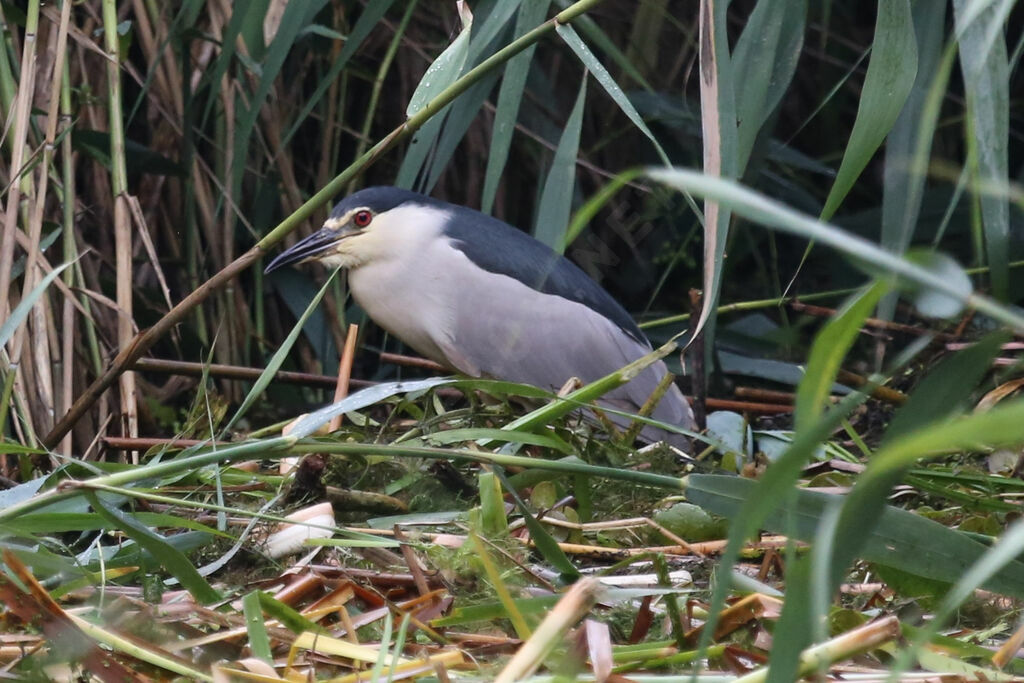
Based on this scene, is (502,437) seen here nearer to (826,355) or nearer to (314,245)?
(826,355)

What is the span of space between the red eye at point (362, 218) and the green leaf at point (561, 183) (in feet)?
3.43

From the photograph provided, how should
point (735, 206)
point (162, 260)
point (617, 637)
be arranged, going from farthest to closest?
1. point (162, 260)
2. point (617, 637)
3. point (735, 206)

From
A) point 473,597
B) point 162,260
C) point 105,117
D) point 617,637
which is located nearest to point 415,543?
point 473,597

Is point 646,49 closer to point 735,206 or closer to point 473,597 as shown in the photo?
point 473,597

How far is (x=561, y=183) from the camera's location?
180 centimetres

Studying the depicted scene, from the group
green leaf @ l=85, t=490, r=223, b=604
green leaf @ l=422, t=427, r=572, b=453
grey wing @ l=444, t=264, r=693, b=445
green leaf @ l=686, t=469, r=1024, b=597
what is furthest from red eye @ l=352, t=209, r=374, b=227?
green leaf @ l=686, t=469, r=1024, b=597

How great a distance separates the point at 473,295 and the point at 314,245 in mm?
399

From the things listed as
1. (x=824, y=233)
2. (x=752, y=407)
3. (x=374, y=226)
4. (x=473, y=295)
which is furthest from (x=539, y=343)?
(x=824, y=233)

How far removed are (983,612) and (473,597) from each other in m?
0.53

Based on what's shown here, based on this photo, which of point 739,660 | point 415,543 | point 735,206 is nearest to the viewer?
point 735,206

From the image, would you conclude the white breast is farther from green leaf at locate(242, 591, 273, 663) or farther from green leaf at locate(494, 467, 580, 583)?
green leaf at locate(242, 591, 273, 663)

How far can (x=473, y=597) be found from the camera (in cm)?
125

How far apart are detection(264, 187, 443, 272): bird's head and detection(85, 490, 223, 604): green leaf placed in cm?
182

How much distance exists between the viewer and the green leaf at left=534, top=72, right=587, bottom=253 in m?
1.66
